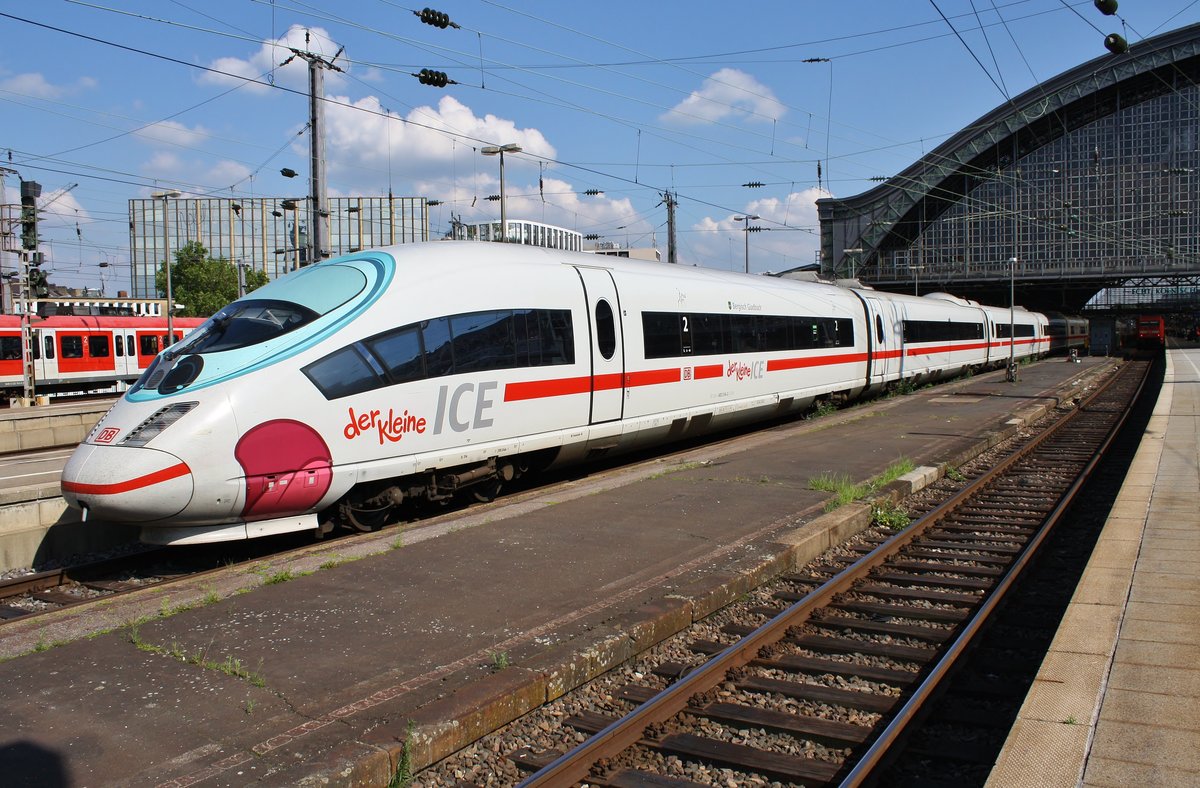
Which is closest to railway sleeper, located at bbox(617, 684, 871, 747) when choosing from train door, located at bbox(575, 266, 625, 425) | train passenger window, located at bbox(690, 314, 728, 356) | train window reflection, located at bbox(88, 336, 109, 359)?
train door, located at bbox(575, 266, 625, 425)

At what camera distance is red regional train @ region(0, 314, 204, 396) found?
105 ft

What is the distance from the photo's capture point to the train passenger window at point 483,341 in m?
9.22

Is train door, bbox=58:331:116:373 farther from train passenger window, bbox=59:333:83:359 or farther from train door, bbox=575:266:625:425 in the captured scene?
train door, bbox=575:266:625:425

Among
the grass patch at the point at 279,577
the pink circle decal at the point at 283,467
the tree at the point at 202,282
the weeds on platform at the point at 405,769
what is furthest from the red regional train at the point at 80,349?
the weeds on platform at the point at 405,769

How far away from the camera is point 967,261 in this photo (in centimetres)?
6912

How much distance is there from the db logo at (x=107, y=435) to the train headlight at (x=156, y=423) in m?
0.20

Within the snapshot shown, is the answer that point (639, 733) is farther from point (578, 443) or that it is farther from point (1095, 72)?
point (1095, 72)

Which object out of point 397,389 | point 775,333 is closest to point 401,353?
point 397,389

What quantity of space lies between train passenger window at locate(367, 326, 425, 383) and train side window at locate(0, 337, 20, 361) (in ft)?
98.7

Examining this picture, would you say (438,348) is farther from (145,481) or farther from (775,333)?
(775,333)

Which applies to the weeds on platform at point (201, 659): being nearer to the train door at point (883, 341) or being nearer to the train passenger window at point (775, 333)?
the train passenger window at point (775, 333)

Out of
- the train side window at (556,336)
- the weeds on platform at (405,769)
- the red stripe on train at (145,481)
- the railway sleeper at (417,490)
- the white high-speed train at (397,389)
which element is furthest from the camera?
the train side window at (556,336)

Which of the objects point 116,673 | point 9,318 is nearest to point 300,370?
point 116,673

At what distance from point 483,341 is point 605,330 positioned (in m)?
2.40
